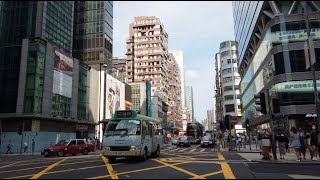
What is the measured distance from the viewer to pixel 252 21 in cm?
5103

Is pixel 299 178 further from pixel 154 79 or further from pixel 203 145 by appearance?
pixel 154 79

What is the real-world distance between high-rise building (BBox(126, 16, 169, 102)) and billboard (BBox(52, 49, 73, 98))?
6932 cm

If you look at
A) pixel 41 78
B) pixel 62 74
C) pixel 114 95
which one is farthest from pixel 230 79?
pixel 41 78

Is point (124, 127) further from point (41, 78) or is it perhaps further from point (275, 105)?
point (41, 78)

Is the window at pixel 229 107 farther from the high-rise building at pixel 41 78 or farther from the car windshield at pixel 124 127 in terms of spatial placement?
the car windshield at pixel 124 127

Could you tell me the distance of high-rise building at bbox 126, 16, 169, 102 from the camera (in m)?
122

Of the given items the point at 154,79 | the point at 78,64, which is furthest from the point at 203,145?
the point at 154,79

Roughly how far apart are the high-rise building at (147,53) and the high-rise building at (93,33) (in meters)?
48.1

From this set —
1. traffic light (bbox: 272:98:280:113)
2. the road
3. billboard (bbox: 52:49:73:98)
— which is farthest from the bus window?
billboard (bbox: 52:49:73:98)

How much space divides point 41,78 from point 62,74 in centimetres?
529

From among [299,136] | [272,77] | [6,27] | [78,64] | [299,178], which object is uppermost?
[6,27]

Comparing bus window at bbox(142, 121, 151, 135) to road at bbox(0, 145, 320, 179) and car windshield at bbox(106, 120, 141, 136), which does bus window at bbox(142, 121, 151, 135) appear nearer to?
car windshield at bbox(106, 120, 141, 136)

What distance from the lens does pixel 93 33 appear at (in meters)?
71.7

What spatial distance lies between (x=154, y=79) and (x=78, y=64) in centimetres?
6825
